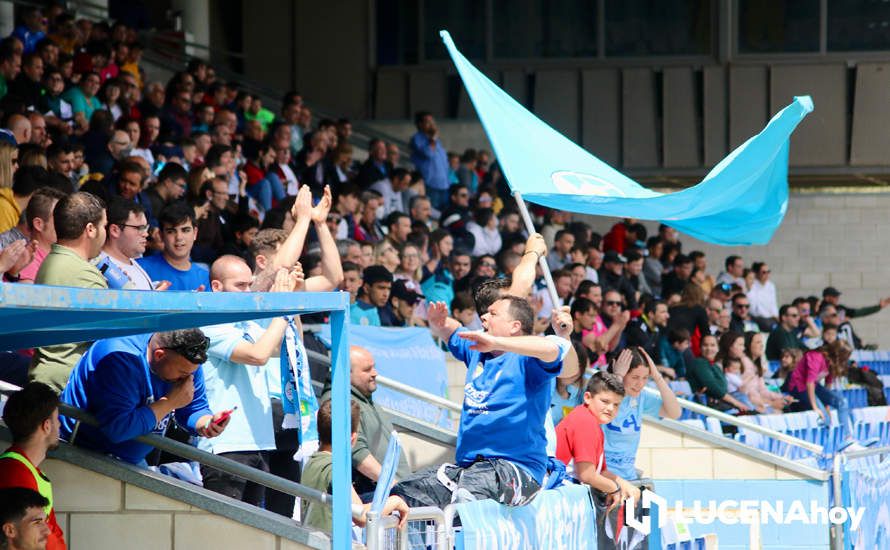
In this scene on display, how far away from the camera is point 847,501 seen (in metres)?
9.09

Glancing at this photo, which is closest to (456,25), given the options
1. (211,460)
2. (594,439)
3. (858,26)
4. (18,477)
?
(858,26)

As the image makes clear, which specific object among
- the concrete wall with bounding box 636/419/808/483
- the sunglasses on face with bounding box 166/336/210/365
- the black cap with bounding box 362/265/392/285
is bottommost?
the concrete wall with bounding box 636/419/808/483

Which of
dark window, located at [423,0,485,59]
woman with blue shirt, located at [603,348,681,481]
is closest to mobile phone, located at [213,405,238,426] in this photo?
woman with blue shirt, located at [603,348,681,481]

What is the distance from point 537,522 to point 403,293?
545 centimetres

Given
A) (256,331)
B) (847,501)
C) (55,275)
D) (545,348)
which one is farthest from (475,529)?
(847,501)

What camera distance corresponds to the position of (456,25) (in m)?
25.2

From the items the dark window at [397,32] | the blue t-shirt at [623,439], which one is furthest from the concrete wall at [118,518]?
the dark window at [397,32]

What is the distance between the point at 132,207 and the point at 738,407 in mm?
9080

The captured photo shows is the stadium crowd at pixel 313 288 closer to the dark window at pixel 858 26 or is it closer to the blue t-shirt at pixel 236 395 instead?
the blue t-shirt at pixel 236 395

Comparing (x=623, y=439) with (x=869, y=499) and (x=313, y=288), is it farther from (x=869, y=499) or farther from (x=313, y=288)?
(x=313, y=288)

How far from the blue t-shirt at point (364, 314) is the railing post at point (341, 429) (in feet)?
19.0

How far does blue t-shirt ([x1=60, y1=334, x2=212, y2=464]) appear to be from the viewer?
18.4 feet

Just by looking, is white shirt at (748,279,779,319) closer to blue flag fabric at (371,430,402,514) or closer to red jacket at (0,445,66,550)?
blue flag fabric at (371,430,402,514)

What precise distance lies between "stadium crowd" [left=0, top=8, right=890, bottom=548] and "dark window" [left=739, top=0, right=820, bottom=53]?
5.07 metres
